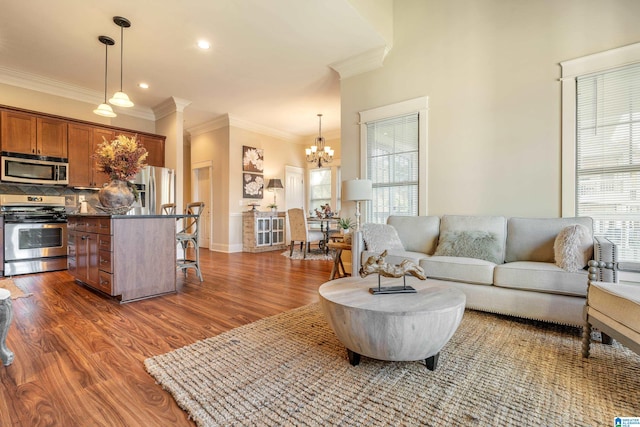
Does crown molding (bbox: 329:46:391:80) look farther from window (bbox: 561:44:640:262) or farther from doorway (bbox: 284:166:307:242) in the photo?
doorway (bbox: 284:166:307:242)

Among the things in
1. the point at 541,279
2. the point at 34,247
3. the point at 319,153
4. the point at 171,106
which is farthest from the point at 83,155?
the point at 541,279

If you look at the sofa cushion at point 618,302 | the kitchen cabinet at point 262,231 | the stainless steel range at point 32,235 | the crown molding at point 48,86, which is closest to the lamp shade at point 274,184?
the kitchen cabinet at point 262,231

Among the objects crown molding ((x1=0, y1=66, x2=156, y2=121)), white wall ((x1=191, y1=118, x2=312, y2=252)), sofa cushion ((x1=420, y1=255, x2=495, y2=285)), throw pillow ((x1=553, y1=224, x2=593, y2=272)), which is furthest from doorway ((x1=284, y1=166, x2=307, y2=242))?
throw pillow ((x1=553, y1=224, x2=593, y2=272))

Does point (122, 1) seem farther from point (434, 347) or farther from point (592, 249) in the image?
point (592, 249)

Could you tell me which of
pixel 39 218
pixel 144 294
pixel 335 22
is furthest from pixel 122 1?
pixel 39 218

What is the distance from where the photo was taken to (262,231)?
21.6ft

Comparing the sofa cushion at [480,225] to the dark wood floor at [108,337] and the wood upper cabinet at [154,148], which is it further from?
the wood upper cabinet at [154,148]

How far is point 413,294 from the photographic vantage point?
65.7 inches

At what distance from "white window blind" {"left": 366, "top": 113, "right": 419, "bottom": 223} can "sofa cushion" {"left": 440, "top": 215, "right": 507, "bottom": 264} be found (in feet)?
1.83

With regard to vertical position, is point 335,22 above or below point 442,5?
below

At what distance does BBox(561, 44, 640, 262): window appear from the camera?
2549 mm

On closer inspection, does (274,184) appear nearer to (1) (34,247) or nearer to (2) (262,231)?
(2) (262,231)

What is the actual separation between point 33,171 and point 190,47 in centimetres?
304

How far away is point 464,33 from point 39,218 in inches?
245
